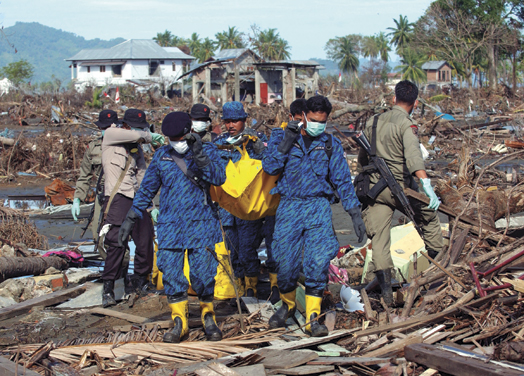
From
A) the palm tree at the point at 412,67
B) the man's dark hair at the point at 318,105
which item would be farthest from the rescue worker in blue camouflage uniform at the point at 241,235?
the palm tree at the point at 412,67

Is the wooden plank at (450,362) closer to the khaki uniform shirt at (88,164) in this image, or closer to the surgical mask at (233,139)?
the surgical mask at (233,139)

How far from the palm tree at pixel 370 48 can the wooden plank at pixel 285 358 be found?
115 meters

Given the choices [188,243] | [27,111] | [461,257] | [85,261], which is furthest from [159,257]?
[27,111]

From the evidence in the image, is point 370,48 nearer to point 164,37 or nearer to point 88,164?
point 164,37

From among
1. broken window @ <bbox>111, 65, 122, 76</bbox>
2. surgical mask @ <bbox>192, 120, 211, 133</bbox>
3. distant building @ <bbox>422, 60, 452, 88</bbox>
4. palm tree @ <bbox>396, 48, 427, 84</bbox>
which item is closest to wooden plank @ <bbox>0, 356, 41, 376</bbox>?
surgical mask @ <bbox>192, 120, 211, 133</bbox>

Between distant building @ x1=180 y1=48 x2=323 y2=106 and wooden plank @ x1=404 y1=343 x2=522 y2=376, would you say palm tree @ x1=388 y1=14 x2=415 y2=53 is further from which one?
wooden plank @ x1=404 y1=343 x2=522 y2=376

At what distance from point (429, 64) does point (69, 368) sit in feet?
282

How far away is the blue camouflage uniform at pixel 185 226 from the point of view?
14.2 feet

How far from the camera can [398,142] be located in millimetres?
4918

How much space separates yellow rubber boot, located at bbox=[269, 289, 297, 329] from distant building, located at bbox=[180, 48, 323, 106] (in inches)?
1003

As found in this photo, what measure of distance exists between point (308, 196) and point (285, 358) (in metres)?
1.34

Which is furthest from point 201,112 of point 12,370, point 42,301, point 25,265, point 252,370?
point 25,265

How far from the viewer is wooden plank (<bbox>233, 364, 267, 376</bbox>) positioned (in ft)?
11.5

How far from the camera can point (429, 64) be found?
3258 inches
